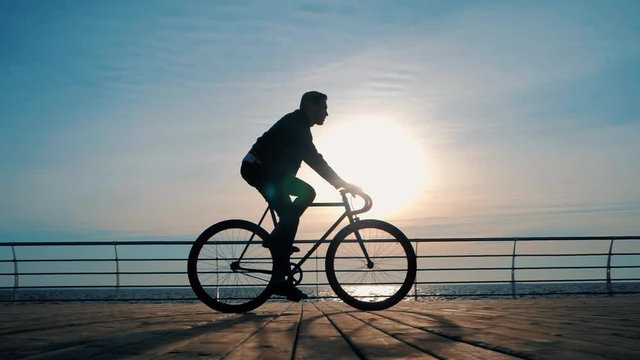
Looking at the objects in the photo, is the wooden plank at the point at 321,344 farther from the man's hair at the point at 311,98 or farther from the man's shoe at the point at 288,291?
the man's hair at the point at 311,98

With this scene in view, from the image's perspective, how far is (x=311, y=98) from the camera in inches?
191

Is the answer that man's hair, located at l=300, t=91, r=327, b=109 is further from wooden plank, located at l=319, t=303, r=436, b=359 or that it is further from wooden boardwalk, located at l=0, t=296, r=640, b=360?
wooden plank, located at l=319, t=303, r=436, b=359

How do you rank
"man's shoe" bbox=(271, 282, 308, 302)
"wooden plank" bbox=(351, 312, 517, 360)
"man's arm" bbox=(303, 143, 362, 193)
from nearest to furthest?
"wooden plank" bbox=(351, 312, 517, 360)
"man's shoe" bbox=(271, 282, 308, 302)
"man's arm" bbox=(303, 143, 362, 193)

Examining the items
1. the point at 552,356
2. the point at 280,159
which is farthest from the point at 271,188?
the point at 552,356

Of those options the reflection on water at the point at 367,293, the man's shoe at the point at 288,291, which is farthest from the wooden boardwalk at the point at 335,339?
the reflection on water at the point at 367,293

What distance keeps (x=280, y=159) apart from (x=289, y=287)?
3.31 ft

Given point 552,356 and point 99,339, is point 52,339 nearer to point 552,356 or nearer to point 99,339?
point 99,339

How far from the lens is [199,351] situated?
228 cm

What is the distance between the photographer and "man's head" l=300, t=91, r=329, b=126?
15.9 feet

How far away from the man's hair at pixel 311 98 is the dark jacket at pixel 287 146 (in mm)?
96

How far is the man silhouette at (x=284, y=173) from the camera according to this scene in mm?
4684

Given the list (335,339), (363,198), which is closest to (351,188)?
(363,198)

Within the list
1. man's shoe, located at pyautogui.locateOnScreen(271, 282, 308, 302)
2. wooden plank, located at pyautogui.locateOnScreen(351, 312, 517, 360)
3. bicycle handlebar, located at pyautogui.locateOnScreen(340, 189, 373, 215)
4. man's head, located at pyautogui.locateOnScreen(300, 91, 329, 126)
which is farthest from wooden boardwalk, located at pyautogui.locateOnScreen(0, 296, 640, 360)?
man's head, located at pyautogui.locateOnScreen(300, 91, 329, 126)

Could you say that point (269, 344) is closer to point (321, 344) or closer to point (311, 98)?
point (321, 344)
